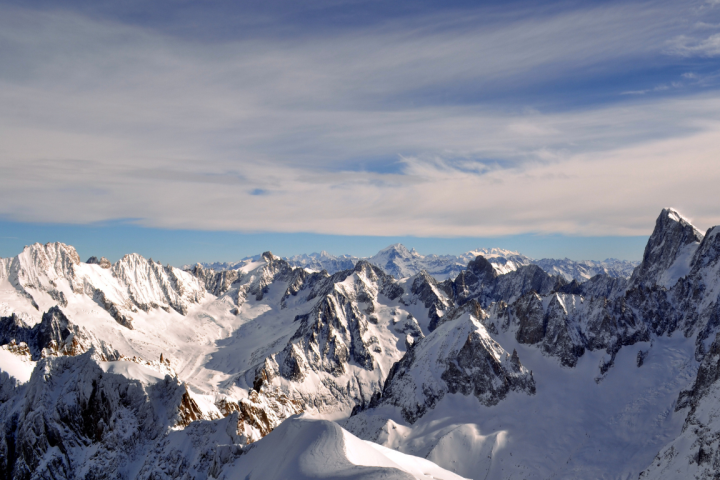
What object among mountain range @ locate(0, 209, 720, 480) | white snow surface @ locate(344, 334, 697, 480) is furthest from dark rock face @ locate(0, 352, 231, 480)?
white snow surface @ locate(344, 334, 697, 480)

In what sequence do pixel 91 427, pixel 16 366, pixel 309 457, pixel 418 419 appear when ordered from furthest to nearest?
pixel 418 419, pixel 16 366, pixel 91 427, pixel 309 457

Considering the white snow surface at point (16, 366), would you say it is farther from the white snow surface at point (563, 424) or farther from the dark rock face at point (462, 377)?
the dark rock face at point (462, 377)

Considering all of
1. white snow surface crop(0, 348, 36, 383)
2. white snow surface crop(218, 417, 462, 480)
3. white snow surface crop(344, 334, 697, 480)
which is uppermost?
white snow surface crop(218, 417, 462, 480)

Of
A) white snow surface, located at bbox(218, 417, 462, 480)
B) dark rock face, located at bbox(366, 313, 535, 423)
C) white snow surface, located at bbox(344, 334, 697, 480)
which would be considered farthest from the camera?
dark rock face, located at bbox(366, 313, 535, 423)

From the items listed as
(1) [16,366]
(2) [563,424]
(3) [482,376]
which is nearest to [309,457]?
(1) [16,366]

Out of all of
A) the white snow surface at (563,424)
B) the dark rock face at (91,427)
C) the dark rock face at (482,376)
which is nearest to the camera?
the dark rock face at (91,427)

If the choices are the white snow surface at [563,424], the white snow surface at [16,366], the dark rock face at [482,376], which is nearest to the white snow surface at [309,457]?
the white snow surface at [16,366]

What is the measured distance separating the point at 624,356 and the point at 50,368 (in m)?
218

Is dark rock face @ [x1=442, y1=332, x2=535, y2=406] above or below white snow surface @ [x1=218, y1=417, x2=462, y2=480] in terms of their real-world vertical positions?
below

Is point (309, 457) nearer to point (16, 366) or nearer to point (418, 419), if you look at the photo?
point (16, 366)

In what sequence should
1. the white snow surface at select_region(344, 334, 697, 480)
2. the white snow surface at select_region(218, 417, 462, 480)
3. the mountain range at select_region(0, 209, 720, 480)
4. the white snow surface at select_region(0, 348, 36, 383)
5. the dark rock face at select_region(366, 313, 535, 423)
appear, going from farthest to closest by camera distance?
the dark rock face at select_region(366, 313, 535, 423), the white snow surface at select_region(344, 334, 697, 480), the white snow surface at select_region(0, 348, 36, 383), the mountain range at select_region(0, 209, 720, 480), the white snow surface at select_region(218, 417, 462, 480)

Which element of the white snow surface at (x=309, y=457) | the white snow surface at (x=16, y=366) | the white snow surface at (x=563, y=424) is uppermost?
the white snow surface at (x=309, y=457)

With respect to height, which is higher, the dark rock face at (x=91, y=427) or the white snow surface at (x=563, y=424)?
the dark rock face at (x=91, y=427)

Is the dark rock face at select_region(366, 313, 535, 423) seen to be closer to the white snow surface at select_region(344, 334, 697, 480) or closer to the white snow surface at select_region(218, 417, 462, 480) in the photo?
the white snow surface at select_region(344, 334, 697, 480)
